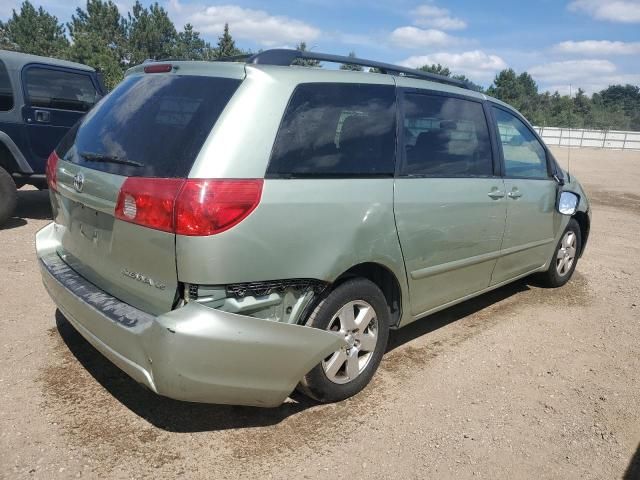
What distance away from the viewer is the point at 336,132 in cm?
278

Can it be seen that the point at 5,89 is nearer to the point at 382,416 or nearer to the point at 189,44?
the point at 382,416

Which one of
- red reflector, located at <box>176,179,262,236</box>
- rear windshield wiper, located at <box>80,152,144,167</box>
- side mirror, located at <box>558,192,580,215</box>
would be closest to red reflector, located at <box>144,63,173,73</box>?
rear windshield wiper, located at <box>80,152,144,167</box>

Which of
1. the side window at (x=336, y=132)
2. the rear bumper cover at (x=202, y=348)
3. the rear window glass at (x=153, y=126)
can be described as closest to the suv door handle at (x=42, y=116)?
the rear window glass at (x=153, y=126)

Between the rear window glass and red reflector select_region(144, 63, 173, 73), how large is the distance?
4cm

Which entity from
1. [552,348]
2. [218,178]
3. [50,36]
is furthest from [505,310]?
[50,36]

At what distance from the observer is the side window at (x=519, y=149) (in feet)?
13.6

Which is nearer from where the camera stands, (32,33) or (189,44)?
(32,33)

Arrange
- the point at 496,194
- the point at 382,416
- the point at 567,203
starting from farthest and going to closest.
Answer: the point at 567,203
the point at 496,194
the point at 382,416

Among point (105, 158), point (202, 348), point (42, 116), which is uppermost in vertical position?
point (42, 116)

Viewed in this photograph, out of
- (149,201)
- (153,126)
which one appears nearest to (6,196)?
(153,126)

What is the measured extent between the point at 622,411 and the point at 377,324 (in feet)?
5.07

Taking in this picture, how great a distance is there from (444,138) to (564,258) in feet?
8.37

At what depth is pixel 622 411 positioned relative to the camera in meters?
3.14

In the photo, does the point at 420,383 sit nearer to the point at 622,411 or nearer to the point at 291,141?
the point at 622,411
